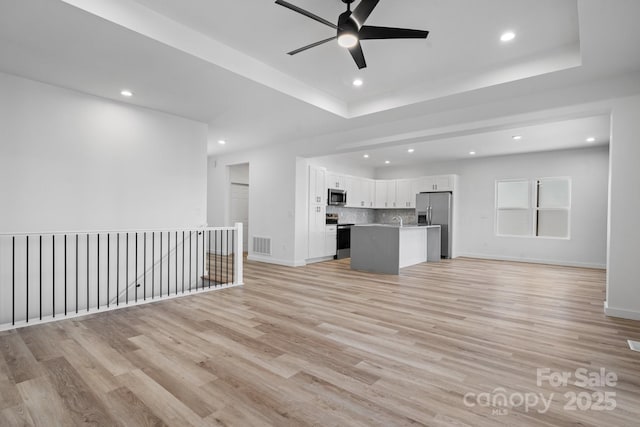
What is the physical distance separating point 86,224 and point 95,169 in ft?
2.52

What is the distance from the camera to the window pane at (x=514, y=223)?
8.34 m

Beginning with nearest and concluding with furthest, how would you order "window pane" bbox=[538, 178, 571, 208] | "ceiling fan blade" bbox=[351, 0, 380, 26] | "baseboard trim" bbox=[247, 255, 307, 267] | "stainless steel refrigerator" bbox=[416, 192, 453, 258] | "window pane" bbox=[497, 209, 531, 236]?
"ceiling fan blade" bbox=[351, 0, 380, 26] < "baseboard trim" bbox=[247, 255, 307, 267] < "window pane" bbox=[538, 178, 571, 208] < "window pane" bbox=[497, 209, 531, 236] < "stainless steel refrigerator" bbox=[416, 192, 453, 258]

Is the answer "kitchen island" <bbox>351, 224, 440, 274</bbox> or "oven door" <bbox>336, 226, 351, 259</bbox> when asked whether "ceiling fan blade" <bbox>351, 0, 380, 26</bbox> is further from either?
"oven door" <bbox>336, 226, 351, 259</bbox>

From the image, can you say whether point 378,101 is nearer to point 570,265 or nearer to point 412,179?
point 412,179

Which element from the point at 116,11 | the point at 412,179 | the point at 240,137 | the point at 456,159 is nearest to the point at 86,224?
the point at 116,11

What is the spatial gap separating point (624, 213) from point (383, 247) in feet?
11.9

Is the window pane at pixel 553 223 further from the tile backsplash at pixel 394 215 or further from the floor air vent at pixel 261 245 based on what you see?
the floor air vent at pixel 261 245

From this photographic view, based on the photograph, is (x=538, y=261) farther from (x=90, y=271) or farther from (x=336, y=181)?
(x=90, y=271)

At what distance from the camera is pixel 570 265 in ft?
24.7

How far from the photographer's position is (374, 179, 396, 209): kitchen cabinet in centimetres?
1000

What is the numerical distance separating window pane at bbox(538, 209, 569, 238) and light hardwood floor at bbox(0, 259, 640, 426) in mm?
4166

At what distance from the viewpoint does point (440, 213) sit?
8906 mm

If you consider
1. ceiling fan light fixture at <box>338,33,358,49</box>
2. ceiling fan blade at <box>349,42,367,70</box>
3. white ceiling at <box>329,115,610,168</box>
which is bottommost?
ceiling fan light fixture at <box>338,33,358,49</box>

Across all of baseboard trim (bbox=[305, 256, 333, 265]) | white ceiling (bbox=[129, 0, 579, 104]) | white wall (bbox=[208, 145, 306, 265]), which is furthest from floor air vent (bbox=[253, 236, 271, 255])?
white ceiling (bbox=[129, 0, 579, 104])
